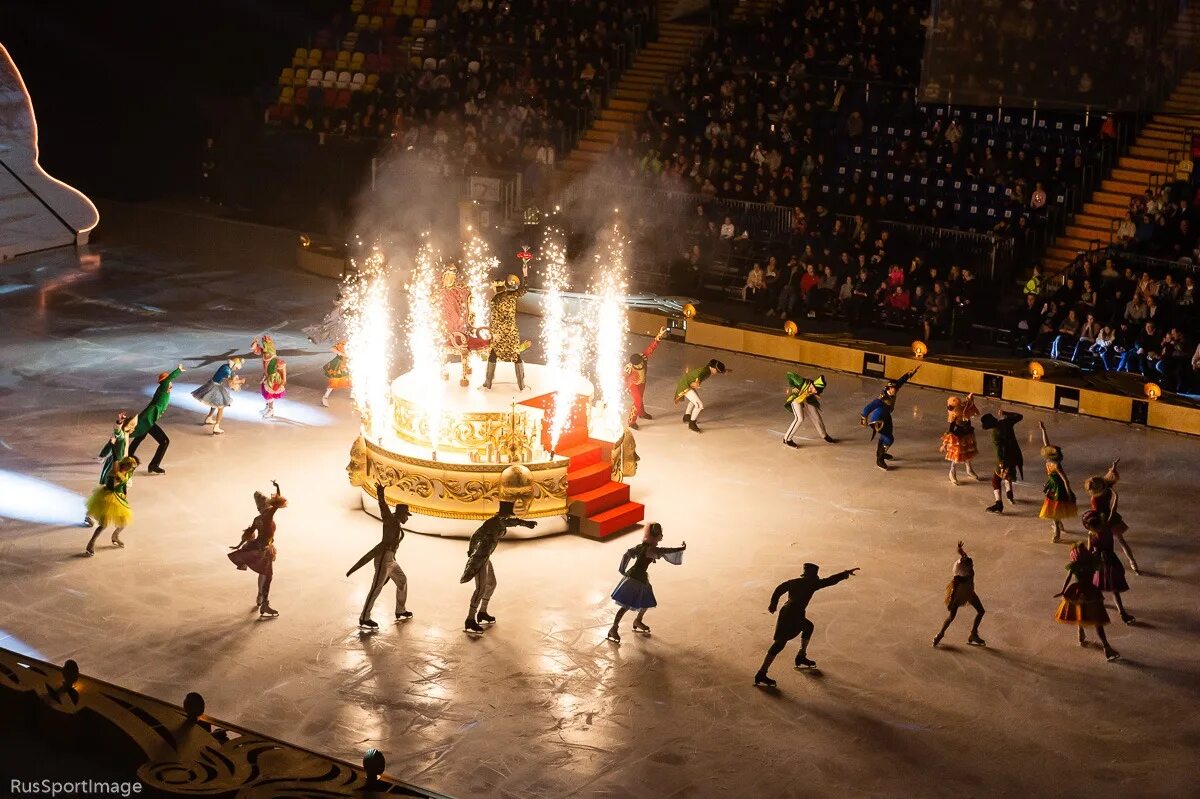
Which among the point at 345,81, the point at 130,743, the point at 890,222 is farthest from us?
the point at 345,81

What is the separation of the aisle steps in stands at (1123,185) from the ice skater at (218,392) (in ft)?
53.2

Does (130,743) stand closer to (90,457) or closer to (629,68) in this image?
(90,457)

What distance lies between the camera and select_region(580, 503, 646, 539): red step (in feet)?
67.2

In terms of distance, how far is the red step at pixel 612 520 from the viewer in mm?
20484

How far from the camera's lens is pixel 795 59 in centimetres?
3609

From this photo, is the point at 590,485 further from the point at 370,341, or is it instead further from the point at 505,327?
the point at 370,341

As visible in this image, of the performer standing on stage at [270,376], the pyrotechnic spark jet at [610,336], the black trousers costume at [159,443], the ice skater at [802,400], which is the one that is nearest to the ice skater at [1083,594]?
the pyrotechnic spark jet at [610,336]

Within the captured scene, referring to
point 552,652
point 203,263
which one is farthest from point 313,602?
point 203,263

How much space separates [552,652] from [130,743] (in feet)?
17.5

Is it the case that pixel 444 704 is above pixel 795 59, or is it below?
below

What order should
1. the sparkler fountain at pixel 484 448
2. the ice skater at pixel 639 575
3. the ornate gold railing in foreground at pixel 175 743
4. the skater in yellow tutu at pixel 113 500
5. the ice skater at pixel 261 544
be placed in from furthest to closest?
1. the sparkler fountain at pixel 484 448
2. the skater in yellow tutu at pixel 113 500
3. the ice skater at pixel 261 544
4. the ice skater at pixel 639 575
5. the ornate gold railing in foreground at pixel 175 743

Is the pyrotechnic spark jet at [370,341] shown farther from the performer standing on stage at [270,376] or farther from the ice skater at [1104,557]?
the ice skater at [1104,557]

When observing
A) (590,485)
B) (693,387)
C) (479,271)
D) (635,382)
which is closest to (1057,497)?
(590,485)

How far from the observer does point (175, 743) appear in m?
12.8
